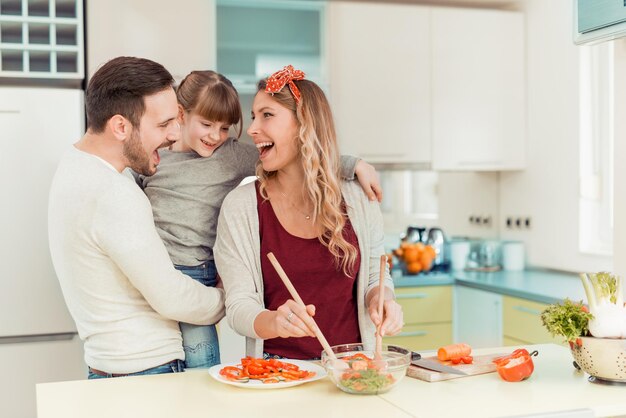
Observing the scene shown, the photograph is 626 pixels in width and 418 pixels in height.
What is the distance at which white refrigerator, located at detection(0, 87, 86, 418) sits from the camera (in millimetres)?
3234

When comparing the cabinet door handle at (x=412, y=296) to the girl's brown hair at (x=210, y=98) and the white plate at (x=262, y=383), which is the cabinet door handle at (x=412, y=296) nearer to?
the girl's brown hair at (x=210, y=98)

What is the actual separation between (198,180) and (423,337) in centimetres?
207

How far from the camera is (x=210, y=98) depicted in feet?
7.53

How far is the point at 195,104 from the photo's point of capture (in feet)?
7.59

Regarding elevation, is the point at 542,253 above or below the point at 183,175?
below

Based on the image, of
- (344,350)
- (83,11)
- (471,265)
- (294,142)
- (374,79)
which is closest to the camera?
(344,350)

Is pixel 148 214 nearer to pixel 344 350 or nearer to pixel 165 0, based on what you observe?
pixel 344 350

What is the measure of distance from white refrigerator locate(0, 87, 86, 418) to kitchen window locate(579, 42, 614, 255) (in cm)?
251

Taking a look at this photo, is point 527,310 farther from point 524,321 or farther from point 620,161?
point 620,161

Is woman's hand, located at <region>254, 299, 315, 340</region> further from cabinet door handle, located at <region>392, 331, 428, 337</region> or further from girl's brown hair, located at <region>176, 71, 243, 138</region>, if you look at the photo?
cabinet door handle, located at <region>392, 331, 428, 337</region>

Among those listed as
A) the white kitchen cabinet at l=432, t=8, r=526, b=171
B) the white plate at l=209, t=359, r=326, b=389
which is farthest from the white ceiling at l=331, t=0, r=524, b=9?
the white plate at l=209, t=359, r=326, b=389

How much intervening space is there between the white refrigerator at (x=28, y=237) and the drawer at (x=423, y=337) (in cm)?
163

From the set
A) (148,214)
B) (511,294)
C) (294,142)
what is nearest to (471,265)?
(511,294)

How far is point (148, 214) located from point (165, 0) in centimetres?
204
